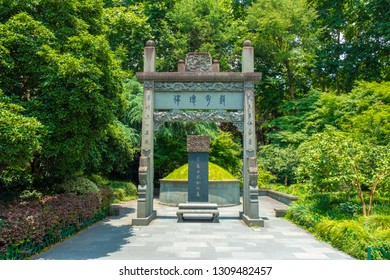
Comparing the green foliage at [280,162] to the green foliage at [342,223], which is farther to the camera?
the green foliage at [280,162]

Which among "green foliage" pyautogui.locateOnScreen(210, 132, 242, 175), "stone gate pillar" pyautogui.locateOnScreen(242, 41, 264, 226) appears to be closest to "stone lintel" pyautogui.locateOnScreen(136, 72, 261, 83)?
"stone gate pillar" pyautogui.locateOnScreen(242, 41, 264, 226)

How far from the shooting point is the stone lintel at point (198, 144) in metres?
12.7

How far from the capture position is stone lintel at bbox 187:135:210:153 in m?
12.7

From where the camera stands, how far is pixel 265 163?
22875 mm

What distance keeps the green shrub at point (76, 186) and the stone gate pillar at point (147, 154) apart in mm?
1947

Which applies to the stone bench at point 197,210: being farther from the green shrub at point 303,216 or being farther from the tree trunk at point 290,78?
the tree trunk at point 290,78

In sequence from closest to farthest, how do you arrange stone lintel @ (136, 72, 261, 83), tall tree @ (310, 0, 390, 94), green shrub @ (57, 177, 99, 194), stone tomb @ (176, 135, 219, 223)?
green shrub @ (57, 177, 99, 194) → stone lintel @ (136, 72, 261, 83) → stone tomb @ (176, 135, 219, 223) → tall tree @ (310, 0, 390, 94)

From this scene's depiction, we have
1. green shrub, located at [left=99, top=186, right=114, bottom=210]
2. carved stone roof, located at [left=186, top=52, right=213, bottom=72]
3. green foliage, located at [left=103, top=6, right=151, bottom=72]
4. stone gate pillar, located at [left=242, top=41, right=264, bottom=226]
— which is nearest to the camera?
stone gate pillar, located at [left=242, top=41, right=264, bottom=226]

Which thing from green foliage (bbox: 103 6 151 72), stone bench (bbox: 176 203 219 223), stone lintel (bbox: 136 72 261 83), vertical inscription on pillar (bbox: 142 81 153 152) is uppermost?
green foliage (bbox: 103 6 151 72)

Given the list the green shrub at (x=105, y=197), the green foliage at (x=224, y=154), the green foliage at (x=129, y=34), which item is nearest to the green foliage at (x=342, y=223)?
the green shrub at (x=105, y=197)

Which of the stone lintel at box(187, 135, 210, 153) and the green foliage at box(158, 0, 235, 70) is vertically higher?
the green foliage at box(158, 0, 235, 70)

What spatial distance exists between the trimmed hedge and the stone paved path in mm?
306

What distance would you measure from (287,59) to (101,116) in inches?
829

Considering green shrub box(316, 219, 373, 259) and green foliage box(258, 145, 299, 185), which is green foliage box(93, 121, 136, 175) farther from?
green foliage box(258, 145, 299, 185)
